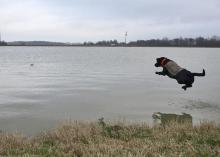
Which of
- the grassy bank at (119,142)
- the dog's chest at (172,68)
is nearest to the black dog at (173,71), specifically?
the dog's chest at (172,68)

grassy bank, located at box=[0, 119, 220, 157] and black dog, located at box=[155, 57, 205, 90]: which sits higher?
black dog, located at box=[155, 57, 205, 90]

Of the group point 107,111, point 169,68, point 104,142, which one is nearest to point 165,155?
point 104,142

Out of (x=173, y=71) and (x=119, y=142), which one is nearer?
(x=119, y=142)

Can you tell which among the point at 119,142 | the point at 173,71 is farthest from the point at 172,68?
the point at 119,142

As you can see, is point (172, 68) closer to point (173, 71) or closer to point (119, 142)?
point (173, 71)

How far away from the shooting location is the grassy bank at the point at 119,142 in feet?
24.9

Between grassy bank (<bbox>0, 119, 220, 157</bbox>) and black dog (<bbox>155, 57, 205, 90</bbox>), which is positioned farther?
black dog (<bbox>155, 57, 205, 90</bbox>)

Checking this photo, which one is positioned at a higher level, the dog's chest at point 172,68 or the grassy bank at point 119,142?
the dog's chest at point 172,68

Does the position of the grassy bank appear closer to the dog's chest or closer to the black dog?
the black dog

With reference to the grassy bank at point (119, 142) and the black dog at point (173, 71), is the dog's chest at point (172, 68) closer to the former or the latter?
the black dog at point (173, 71)

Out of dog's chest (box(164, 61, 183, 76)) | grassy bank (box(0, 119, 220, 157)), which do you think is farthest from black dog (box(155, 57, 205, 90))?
grassy bank (box(0, 119, 220, 157))

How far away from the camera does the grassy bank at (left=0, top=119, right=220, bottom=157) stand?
24.9 feet

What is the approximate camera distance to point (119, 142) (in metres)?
8.34

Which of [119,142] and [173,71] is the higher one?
[173,71]
